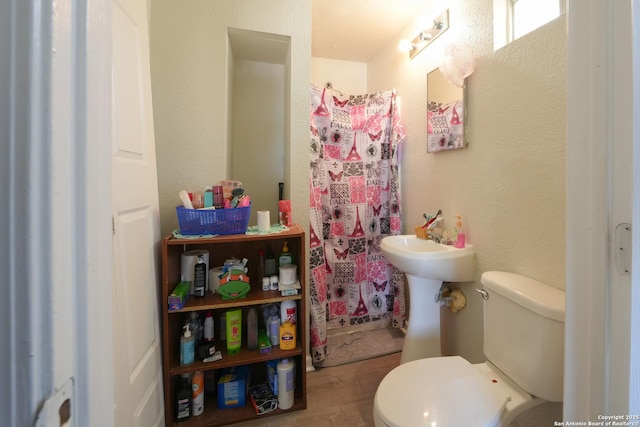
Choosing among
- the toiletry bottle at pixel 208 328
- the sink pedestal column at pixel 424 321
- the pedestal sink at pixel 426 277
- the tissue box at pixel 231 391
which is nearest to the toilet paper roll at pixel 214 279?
the toiletry bottle at pixel 208 328

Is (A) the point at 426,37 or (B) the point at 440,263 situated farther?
(A) the point at 426,37

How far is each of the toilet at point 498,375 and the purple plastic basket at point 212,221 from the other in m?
0.94

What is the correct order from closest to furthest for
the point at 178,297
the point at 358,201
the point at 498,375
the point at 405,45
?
1. the point at 498,375
2. the point at 178,297
3. the point at 405,45
4. the point at 358,201

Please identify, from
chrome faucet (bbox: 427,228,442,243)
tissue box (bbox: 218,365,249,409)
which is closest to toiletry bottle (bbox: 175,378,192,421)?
tissue box (bbox: 218,365,249,409)

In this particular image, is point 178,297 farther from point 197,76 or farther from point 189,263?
point 197,76

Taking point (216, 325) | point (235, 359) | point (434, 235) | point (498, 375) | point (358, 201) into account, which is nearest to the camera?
point (498, 375)

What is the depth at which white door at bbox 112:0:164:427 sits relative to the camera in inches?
34.5

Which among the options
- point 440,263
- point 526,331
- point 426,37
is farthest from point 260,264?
point 426,37

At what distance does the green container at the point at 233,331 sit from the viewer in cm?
135

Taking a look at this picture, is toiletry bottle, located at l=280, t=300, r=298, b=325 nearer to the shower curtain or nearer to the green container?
the green container

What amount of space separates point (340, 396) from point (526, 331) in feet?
3.39

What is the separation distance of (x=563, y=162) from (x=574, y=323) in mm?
756

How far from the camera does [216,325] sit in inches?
59.4

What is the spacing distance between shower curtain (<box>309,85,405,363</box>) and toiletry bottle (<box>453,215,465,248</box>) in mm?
587
